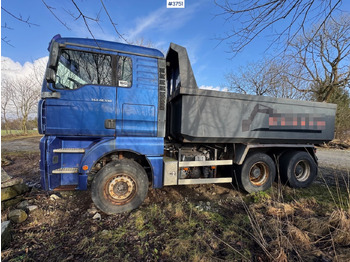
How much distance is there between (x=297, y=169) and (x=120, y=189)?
4.70 meters

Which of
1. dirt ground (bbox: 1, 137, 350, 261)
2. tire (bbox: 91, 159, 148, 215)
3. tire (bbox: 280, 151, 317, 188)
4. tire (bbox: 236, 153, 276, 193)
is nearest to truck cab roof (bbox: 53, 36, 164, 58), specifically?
tire (bbox: 91, 159, 148, 215)

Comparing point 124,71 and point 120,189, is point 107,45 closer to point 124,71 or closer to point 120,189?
point 124,71

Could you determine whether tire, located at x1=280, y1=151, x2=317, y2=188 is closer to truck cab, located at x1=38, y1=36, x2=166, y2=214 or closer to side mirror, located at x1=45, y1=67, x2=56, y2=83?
truck cab, located at x1=38, y1=36, x2=166, y2=214

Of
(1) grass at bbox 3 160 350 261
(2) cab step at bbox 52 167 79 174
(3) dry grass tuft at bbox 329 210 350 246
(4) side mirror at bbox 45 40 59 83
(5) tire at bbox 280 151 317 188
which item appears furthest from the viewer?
(5) tire at bbox 280 151 317 188

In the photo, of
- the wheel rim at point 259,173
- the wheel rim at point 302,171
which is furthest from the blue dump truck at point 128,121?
the wheel rim at point 302,171

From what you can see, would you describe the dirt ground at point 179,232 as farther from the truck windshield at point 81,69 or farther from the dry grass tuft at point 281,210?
the truck windshield at point 81,69

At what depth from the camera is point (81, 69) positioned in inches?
115

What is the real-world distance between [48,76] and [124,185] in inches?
86.8

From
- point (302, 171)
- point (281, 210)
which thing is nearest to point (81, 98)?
point (281, 210)

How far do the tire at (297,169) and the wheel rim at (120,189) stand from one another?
12.7 feet

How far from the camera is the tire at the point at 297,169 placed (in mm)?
4273

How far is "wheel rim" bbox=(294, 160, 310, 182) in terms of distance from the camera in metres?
4.56

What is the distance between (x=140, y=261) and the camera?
2.01 m

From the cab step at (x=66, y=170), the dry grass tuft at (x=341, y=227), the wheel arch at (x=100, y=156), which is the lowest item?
the dry grass tuft at (x=341, y=227)
